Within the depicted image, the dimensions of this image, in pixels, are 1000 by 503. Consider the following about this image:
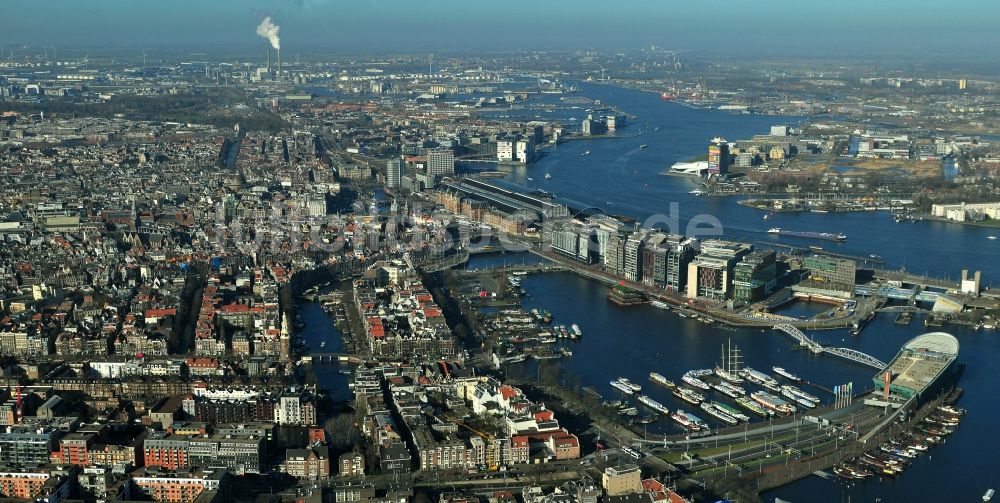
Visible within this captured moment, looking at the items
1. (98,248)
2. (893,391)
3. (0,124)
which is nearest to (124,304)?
(98,248)

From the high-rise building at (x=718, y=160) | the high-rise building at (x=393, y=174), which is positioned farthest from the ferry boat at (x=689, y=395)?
the high-rise building at (x=718, y=160)

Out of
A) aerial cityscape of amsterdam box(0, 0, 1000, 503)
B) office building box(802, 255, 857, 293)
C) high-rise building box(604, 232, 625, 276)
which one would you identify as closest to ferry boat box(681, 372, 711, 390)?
aerial cityscape of amsterdam box(0, 0, 1000, 503)

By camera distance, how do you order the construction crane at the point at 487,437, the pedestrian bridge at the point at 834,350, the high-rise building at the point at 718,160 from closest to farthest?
the construction crane at the point at 487,437, the pedestrian bridge at the point at 834,350, the high-rise building at the point at 718,160

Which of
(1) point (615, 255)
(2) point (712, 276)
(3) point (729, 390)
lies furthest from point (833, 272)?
(3) point (729, 390)

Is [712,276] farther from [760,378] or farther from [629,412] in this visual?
[629,412]

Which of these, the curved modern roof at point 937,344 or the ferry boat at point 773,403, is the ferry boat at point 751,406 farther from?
the curved modern roof at point 937,344
